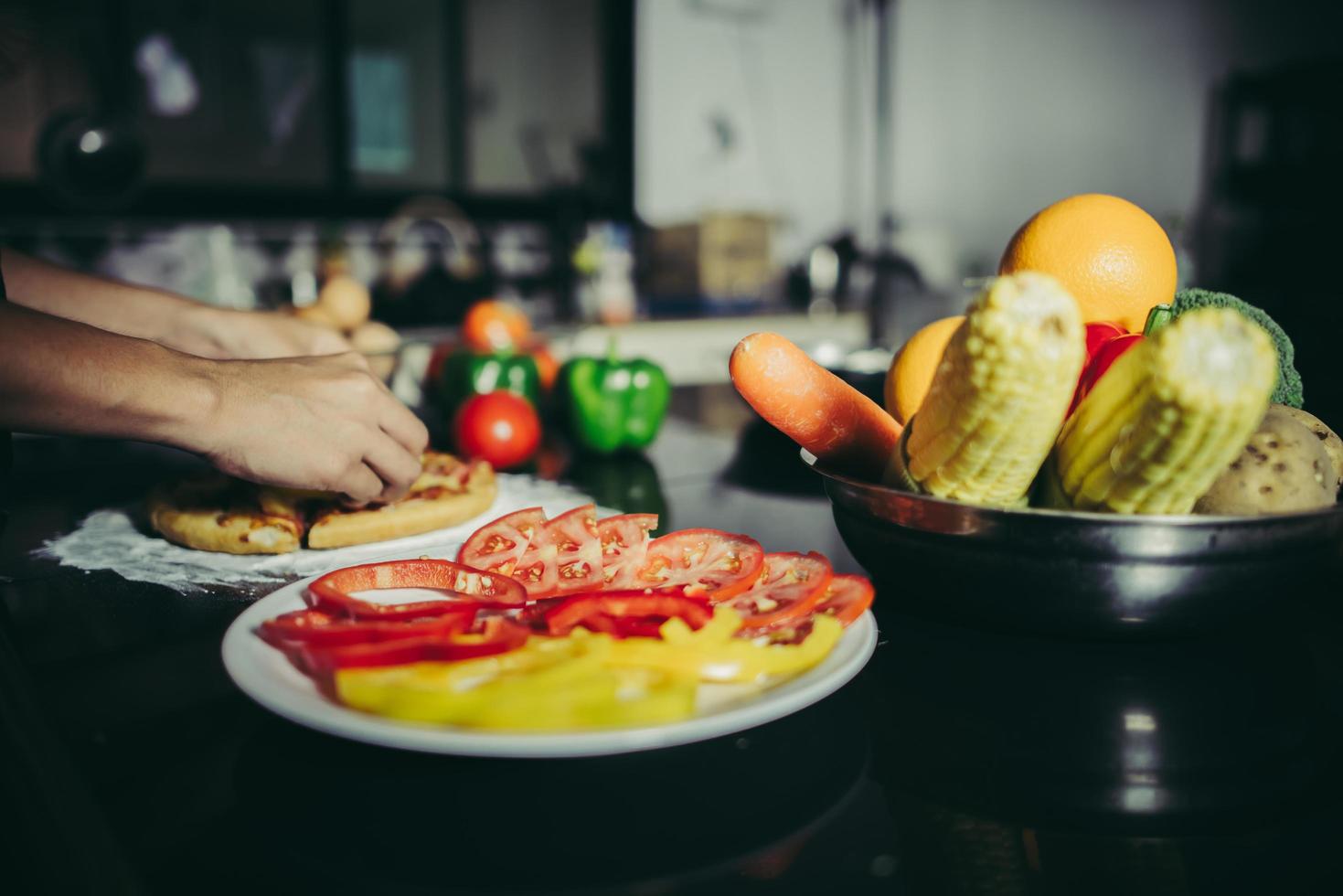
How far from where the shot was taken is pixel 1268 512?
1.77 ft

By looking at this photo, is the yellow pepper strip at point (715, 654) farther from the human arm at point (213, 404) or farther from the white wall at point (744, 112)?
the white wall at point (744, 112)

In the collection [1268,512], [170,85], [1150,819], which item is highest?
[170,85]

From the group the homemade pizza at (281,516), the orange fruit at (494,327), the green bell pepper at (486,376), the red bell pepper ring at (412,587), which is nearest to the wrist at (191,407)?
the homemade pizza at (281,516)

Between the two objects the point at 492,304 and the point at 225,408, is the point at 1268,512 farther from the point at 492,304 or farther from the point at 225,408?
the point at 492,304

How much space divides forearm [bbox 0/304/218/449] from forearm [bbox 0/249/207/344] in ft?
1.44

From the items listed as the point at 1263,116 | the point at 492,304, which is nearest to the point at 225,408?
the point at 492,304

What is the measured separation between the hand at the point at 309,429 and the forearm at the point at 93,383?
0.02m

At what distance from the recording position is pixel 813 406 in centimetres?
68

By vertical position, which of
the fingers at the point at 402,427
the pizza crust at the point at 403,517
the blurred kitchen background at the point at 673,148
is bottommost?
the pizza crust at the point at 403,517

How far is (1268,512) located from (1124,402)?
0.13 m

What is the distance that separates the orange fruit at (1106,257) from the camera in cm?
70

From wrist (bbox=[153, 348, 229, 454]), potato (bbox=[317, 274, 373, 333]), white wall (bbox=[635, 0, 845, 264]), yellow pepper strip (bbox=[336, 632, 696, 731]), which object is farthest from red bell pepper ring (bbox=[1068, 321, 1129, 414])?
white wall (bbox=[635, 0, 845, 264])

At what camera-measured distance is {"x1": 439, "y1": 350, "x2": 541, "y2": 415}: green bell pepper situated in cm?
159

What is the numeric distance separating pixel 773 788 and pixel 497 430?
900mm
